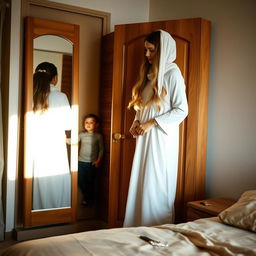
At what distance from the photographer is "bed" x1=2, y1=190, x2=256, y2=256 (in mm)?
1428

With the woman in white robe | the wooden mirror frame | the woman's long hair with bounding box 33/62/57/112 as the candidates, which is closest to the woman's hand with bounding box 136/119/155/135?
the woman in white robe

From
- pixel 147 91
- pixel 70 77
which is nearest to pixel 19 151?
pixel 70 77

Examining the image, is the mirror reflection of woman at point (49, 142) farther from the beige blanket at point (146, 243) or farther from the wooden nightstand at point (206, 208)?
the beige blanket at point (146, 243)

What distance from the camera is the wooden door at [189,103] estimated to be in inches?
113

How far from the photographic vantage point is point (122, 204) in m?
3.18

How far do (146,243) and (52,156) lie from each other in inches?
73.9

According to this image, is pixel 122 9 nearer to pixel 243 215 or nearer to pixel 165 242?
pixel 243 215

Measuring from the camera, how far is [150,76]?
270 centimetres

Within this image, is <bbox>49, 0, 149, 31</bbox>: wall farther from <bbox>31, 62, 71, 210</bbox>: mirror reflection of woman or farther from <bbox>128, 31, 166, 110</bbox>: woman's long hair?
<bbox>128, 31, 166, 110</bbox>: woman's long hair

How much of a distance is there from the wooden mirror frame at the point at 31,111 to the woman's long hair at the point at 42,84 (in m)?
0.06

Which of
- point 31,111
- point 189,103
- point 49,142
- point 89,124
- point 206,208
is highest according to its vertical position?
point 189,103

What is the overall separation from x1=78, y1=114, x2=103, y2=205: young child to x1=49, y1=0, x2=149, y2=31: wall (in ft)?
3.32

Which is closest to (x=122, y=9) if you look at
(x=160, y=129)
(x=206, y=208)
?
(x=160, y=129)

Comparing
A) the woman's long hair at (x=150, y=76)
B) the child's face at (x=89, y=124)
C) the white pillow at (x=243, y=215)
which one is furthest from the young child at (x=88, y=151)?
the white pillow at (x=243, y=215)
